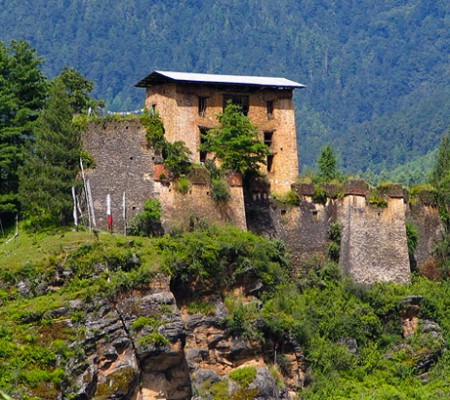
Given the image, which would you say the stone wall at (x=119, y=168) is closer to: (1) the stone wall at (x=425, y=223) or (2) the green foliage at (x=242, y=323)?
(2) the green foliage at (x=242, y=323)

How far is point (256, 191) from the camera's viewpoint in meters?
73.1

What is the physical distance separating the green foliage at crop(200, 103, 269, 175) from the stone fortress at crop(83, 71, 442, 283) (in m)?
0.91

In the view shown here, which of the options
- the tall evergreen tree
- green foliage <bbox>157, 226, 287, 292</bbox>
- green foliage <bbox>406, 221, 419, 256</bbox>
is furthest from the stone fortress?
the tall evergreen tree

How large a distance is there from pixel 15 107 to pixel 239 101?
12.6 meters

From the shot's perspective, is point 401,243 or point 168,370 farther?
point 401,243

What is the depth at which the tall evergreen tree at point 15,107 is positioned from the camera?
69938mm

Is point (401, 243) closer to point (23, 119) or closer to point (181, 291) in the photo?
point (181, 291)

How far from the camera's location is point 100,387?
59000 millimetres

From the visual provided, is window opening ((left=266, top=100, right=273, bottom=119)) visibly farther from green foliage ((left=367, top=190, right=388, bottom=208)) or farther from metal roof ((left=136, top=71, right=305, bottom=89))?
green foliage ((left=367, top=190, right=388, bottom=208))

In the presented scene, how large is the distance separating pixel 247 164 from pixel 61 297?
15241 millimetres

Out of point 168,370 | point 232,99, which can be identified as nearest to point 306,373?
point 168,370

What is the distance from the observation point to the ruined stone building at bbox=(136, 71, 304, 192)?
73.2 meters

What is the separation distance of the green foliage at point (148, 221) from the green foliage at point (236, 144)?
5.22 metres

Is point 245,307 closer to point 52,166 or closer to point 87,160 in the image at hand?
point 87,160
